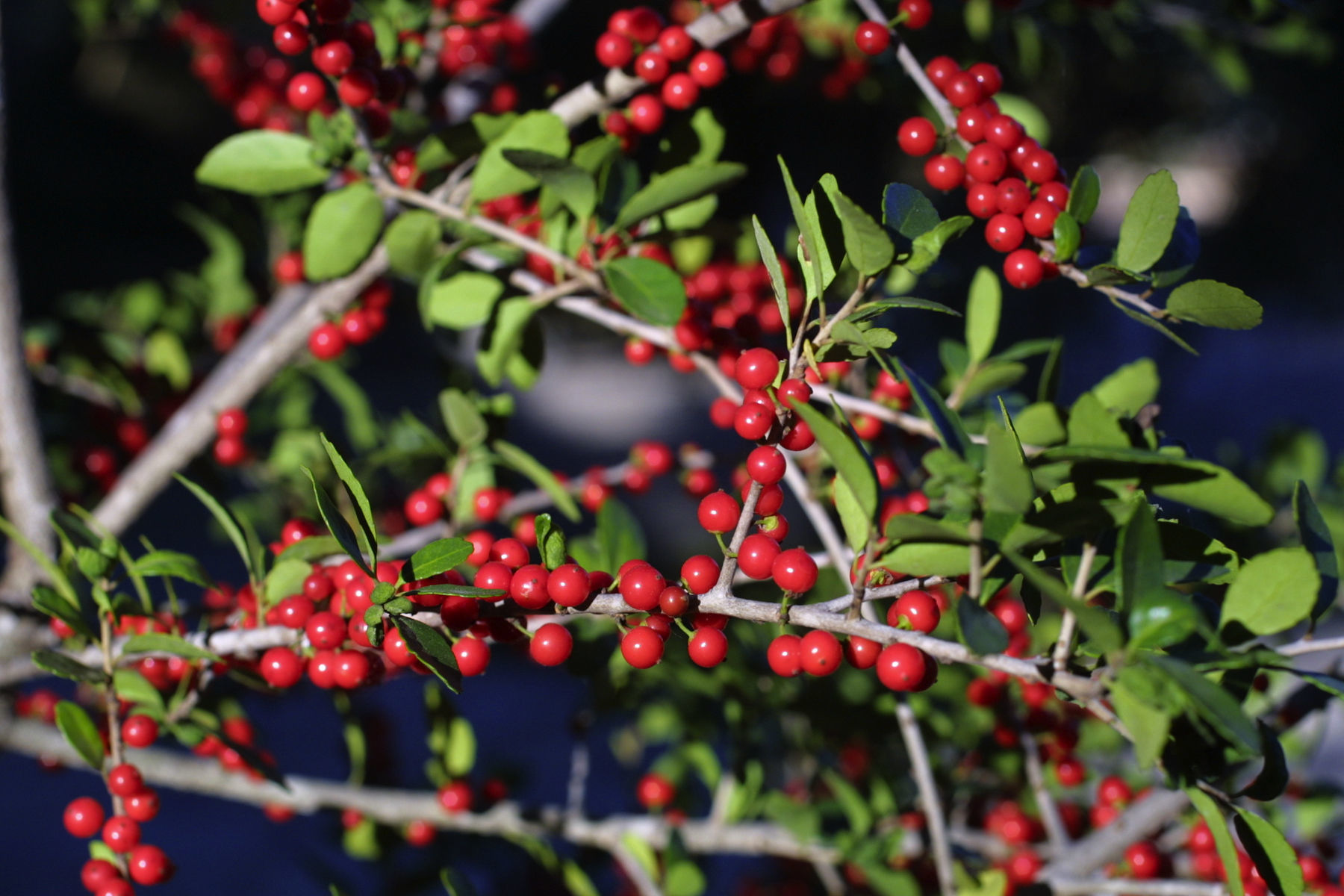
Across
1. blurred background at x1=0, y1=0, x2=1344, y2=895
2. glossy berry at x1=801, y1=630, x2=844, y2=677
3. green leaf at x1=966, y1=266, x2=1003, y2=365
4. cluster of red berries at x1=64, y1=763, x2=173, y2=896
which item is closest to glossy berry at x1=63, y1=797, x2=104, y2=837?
cluster of red berries at x1=64, y1=763, x2=173, y2=896

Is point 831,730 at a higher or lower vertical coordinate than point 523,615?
lower

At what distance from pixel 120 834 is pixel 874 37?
116cm

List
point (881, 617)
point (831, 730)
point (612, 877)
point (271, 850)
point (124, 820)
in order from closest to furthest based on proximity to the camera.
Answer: point (124, 820), point (881, 617), point (831, 730), point (612, 877), point (271, 850)

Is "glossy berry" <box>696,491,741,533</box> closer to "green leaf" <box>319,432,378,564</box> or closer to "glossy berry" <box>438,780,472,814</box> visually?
"green leaf" <box>319,432,378,564</box>

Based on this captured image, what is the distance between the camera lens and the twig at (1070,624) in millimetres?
597

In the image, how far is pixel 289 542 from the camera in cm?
99

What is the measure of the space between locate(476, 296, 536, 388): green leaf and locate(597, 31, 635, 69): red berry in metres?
0.29

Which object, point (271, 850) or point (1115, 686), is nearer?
point (1115, 686)

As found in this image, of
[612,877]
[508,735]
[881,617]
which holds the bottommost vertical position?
[508,735]

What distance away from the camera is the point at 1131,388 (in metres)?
1.02

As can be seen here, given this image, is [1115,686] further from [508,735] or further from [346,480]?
[508,735]

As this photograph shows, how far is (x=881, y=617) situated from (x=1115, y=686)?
0.64 meters

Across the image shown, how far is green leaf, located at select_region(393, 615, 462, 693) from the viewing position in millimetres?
628

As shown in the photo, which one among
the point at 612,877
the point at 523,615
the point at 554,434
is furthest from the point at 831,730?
the point at 554,434
